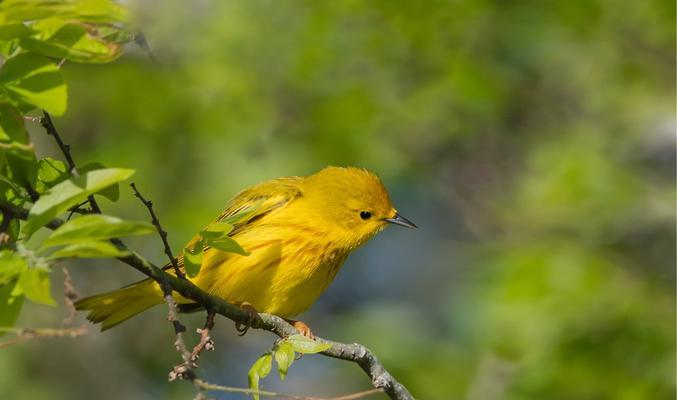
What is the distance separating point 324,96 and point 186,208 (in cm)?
167

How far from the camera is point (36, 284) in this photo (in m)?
1.92

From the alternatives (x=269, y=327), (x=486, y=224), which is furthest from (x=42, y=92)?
(x=486, y=224)

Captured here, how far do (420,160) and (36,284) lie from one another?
7.62 meters

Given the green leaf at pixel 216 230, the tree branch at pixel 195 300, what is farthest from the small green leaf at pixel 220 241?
the tree branch at pixel 195 300

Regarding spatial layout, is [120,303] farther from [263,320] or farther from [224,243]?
[224,243]

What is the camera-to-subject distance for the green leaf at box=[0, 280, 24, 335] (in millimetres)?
2098

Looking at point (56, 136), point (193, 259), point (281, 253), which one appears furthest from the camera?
point (281, 253)

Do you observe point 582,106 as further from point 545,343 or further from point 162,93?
point 162,93

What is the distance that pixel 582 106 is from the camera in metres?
9.95

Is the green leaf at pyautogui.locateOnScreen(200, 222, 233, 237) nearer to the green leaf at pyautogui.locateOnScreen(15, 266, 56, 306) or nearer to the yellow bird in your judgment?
the green leaf at pyautogui.locateOnScreen(15, 266, 56, 306)

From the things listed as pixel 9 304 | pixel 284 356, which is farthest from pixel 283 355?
pixel 9 304

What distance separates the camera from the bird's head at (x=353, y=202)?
4434mm

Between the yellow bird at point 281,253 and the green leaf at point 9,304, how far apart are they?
6.13 feet

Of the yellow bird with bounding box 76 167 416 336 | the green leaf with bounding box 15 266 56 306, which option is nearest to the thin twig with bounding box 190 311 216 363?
the green leaf with bounding box 15 266 56 306
